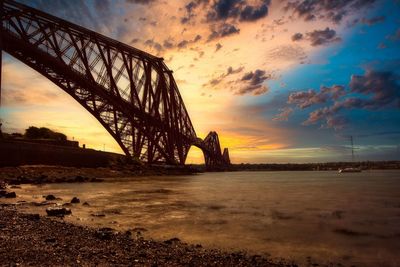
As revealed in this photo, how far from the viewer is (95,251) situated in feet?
23.3

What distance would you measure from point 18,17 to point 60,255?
130ft

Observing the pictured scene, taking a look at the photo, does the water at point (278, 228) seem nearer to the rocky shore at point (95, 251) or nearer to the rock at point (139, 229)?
the rock at point (139, 229)

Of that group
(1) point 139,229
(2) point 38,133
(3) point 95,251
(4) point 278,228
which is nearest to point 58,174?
(2) point 38,133

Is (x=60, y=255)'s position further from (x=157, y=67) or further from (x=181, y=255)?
(x=157, y=67)

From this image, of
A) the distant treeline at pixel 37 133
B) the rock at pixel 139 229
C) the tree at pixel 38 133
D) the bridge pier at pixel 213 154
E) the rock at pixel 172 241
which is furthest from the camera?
the bridge pier at pixel 213 154

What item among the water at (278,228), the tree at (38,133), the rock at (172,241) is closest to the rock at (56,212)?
the water at (278,228)

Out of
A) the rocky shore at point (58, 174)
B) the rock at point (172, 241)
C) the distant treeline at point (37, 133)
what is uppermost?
the distant treeline at point (37, 133)

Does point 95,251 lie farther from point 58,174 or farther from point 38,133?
point 38,133

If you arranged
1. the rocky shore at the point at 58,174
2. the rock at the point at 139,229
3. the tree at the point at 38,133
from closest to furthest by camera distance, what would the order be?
the rock at the point at 139,229
the rocky shore at the point at 58,174
the tree at the point at 38,133

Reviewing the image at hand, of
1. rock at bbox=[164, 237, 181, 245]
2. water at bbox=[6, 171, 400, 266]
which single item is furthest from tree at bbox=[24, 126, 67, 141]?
rock at bbox=[164, 237, 181, 245]

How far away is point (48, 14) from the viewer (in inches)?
1588

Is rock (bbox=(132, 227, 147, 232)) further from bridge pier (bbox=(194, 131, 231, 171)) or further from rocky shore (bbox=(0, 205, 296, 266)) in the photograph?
bridge pier (bbox=(194, 131, 231, 171))

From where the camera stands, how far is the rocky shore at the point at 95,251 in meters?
6.37

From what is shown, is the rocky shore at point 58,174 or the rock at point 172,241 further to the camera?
the rocky shore at point 58,174
